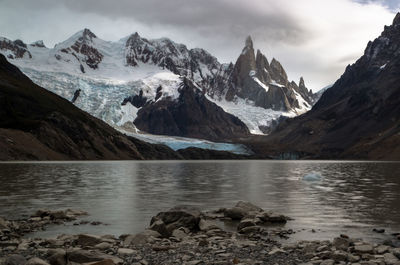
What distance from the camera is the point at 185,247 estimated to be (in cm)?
2038

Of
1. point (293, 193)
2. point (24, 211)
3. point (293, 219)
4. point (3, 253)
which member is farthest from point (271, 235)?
point (293, 193)

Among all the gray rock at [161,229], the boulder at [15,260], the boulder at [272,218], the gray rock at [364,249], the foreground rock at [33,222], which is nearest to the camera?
the boulder at [15,260]

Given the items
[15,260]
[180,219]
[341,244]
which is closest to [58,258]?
[15,260]

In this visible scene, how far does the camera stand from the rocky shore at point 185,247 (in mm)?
17031

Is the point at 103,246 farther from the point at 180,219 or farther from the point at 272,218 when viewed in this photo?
the point at 272,218

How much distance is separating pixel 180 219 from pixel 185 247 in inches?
232

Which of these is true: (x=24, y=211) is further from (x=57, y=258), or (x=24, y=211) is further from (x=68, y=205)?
(x=57, y=258)

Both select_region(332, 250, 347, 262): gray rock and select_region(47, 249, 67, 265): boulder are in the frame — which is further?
select_region(332, 250, 347, 262): gray rock

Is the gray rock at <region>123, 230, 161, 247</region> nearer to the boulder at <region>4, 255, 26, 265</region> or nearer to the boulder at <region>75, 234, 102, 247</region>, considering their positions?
the boulder at <region>75, 234, 102, 247</region>

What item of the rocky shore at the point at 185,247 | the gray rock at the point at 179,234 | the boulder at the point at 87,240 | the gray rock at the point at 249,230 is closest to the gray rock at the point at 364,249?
the rocky shore at the point at 185,247

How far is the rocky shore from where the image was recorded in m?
17.0

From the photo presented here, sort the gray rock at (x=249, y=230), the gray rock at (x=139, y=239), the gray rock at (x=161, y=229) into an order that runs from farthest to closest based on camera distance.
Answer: the gray rock at (x=249, y=230) < the gray rock at (x=161, y=229) < the gray rock at (x=139, y=239)

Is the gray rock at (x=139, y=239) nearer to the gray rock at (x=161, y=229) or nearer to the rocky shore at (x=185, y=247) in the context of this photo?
the rocky shore at (x=185, y=247)

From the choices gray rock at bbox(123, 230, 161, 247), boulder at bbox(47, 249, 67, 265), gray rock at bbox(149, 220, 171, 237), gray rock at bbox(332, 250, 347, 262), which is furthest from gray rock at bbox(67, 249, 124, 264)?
gray rock at bbox(332, 250, 347, 262)
